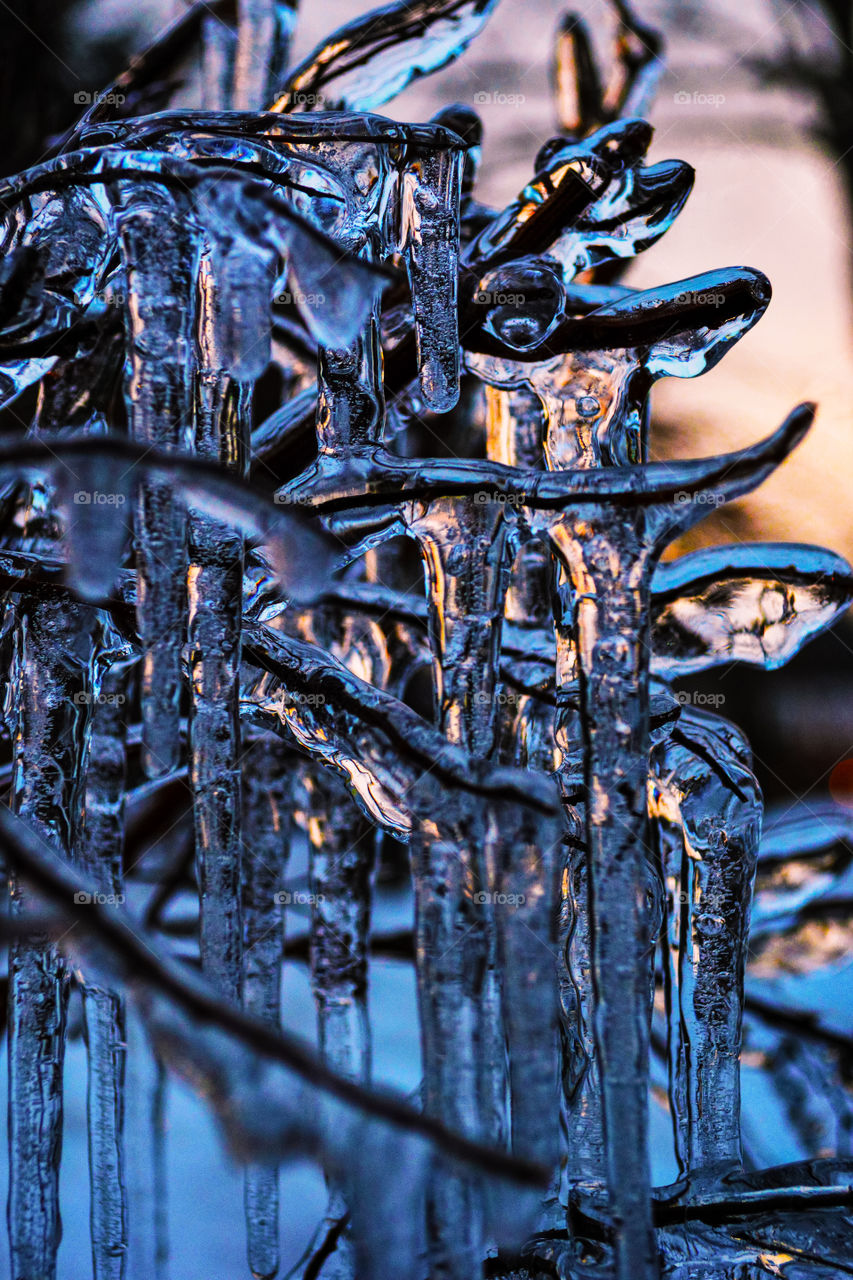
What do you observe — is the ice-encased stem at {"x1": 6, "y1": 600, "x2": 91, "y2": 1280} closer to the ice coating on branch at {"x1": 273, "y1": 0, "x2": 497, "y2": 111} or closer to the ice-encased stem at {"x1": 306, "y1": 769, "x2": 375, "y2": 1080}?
the ice-encased stem at {"x1": 306, "y1": 769, "x2": 375, "y2": 1080}

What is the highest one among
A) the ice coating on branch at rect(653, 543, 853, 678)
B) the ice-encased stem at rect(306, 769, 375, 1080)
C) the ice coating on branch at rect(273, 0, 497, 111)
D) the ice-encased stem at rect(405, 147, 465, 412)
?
the ice coating on branch at rect(273, 0, 497, 111)

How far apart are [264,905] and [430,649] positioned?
248 mm

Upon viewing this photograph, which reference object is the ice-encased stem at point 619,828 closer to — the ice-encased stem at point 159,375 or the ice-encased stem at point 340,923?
the ice-encased stem at point 159,375

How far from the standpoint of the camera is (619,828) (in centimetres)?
43

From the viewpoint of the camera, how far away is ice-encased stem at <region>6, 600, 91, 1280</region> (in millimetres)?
495

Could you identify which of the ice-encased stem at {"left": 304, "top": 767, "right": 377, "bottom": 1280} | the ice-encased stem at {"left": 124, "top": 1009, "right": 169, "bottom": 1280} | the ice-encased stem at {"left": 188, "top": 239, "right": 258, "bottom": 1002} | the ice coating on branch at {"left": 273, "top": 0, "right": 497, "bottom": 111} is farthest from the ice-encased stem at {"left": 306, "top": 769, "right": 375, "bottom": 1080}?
the ice coating on branch at {"left": 273, "top": 0, "right": 497, "bottom": 111}

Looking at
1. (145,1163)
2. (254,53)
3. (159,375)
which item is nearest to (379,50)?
(254,53)

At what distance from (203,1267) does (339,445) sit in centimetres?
44

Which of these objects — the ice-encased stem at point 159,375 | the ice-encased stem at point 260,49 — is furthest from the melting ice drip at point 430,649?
the ice-encased stem at point 260,49

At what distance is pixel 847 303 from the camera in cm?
187

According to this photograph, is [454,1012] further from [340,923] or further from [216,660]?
[340,923]

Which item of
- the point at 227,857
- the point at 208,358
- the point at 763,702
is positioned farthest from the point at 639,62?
the point at 763,702

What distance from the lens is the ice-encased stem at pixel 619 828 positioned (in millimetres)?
406

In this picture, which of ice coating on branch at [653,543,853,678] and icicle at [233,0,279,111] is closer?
ice coating on branch at [653,543,853,678]
